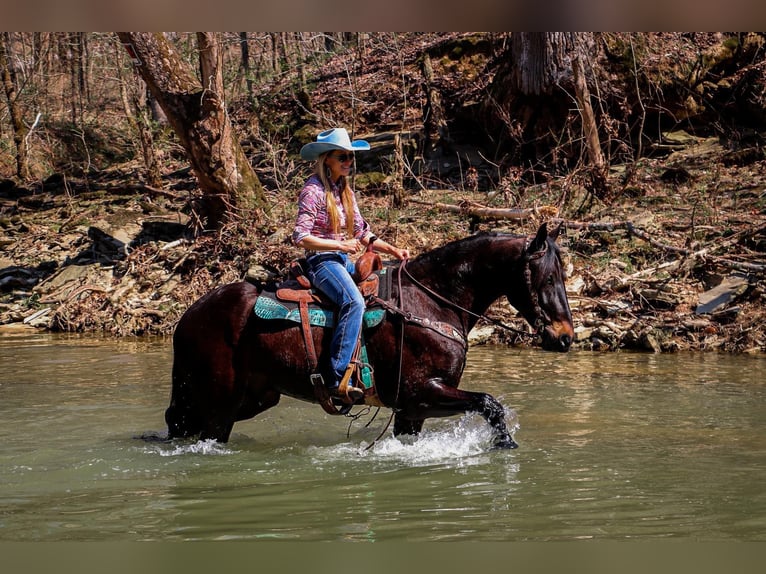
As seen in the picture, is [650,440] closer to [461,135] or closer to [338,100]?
[461,135]

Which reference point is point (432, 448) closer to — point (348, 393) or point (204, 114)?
point (348, 393)

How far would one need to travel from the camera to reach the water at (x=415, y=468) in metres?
5.20

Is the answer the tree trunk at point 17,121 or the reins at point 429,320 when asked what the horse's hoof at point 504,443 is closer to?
the reins at point 429,320

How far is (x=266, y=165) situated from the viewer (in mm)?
21609

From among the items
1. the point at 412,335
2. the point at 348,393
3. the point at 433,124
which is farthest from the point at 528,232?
the point at 348,393

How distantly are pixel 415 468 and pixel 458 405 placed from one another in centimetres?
59

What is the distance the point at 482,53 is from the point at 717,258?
37.6ft

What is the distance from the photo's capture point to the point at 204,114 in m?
17.3

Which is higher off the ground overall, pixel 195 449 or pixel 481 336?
pixel 481 336

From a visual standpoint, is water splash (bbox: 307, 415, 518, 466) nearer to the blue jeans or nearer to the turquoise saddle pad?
the turquoise saddle pad

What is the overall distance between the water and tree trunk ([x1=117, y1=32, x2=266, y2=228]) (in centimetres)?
719

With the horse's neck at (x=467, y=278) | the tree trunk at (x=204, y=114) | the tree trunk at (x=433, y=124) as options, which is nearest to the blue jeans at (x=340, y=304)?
the horse's neck at (x=467, y=278)

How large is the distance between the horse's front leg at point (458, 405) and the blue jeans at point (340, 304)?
2.19 feet

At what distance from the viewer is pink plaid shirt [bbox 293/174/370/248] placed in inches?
267
